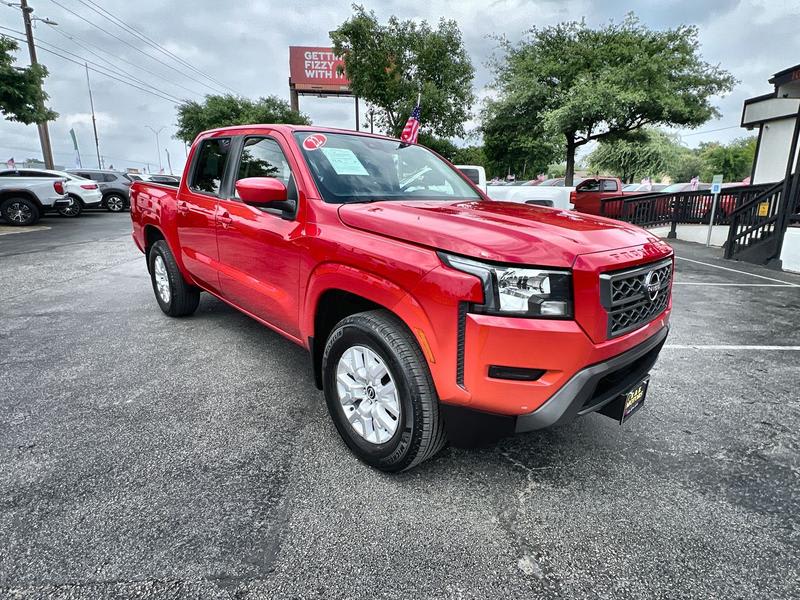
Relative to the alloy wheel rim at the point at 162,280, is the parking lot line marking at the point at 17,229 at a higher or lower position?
lower

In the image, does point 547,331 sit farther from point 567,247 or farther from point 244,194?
point 244,194

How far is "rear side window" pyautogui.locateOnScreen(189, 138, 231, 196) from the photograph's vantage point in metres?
3.73

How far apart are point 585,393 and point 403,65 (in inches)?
844

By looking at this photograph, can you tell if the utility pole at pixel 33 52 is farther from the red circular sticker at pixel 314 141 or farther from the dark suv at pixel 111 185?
the red circular sticker at pixel 314 141

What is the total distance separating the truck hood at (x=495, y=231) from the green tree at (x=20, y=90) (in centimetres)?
1684

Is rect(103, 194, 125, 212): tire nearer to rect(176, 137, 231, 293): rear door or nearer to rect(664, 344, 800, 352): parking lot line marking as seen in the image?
rect(176, 137, 231, 293): rear door

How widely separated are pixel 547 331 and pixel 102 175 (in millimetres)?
22860

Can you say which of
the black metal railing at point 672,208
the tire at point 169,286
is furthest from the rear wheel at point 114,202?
the black metal railing at point 672,208

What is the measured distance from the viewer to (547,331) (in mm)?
1790

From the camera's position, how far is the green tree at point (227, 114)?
40.0m

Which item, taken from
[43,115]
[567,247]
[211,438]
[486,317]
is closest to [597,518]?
[486,317]

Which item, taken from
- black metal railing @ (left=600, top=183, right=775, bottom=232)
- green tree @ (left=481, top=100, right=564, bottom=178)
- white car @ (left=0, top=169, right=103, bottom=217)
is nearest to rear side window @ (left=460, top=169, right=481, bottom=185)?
black metal railing @ (left=600, top=183, right=775, bottom=232)

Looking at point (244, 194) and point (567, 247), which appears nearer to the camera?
point (567, 247)

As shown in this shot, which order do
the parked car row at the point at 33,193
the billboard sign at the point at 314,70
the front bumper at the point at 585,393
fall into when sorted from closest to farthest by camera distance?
the front bumper at the point at 585,393
the parked car row at the point at 33,193
the billboard sign at the point at 314,70
